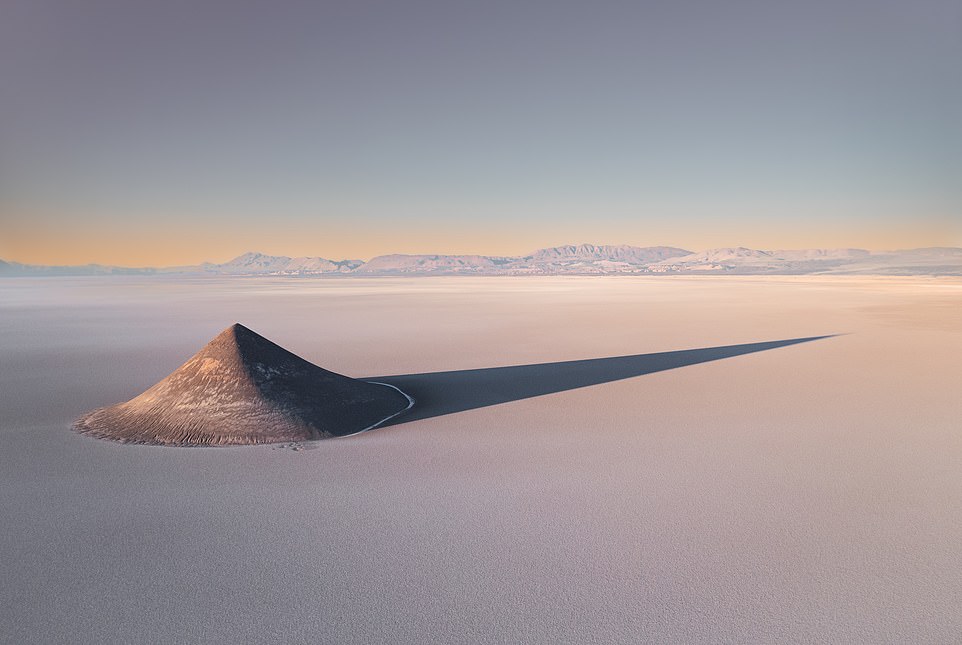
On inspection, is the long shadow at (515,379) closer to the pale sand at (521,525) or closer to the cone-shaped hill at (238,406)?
the pale sand at (521,525)

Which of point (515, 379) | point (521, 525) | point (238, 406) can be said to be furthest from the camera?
point (515, 379)

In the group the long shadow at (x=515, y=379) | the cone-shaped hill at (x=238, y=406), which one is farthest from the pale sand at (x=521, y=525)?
the long shadow at (x=515, y=379)

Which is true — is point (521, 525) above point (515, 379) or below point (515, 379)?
below

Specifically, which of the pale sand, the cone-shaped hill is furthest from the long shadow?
the cone-shaped hill

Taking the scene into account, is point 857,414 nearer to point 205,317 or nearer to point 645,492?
point 645,492

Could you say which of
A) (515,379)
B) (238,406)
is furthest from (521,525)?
(515,379)

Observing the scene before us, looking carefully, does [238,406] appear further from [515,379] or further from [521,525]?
[515,379]

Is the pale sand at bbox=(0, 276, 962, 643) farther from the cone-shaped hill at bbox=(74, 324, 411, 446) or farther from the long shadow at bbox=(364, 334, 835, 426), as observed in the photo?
the long shadow at bbox=(364, 334, 835, 426)

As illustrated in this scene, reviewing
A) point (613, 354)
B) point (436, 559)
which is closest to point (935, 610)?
point (436, 559)
